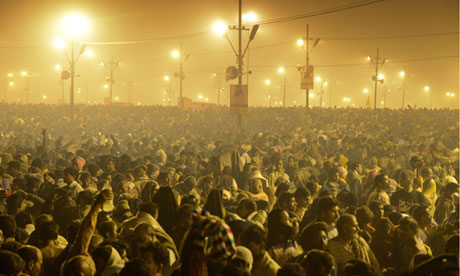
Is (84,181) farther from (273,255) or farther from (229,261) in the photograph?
(229,261)

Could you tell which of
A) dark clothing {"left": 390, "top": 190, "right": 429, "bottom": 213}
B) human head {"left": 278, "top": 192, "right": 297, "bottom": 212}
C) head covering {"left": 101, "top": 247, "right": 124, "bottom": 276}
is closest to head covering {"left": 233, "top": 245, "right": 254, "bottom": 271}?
head covering {"left": 101, "top": 247, "right": 124, "bottom": 276}

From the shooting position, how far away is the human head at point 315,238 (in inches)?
255

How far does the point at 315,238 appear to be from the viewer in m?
6.49

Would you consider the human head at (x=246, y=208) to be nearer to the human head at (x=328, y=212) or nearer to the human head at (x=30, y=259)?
the human head at (x=328, y=212)

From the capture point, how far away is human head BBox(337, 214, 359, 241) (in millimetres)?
6621

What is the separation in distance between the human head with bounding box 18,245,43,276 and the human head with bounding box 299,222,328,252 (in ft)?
9.54

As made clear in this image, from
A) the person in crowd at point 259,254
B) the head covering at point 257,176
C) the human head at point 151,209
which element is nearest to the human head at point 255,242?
the person in crowd at point 259,254

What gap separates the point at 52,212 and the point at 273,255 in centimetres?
387

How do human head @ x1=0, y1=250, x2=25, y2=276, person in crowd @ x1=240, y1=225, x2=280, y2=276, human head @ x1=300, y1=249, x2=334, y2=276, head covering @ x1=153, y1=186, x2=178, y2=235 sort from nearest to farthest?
human head @ x1=0, y1=250, x2=25, y2=276
human head @ x1=300, y1=249, x2=334, y2=276
person in crowd @ x1=240, y1=225, x2=280, y2=276
head covering @ x1=153, y1=186, x2=178, y2=235

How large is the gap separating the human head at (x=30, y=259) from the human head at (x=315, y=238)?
291 cm

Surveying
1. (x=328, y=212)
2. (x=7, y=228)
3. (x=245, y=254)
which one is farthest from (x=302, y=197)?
(x=7, y=228)

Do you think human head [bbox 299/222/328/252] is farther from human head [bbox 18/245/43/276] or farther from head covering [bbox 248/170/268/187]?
head covering [bbox 248/170/268/187]

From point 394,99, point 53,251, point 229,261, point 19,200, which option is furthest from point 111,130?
point 394,99

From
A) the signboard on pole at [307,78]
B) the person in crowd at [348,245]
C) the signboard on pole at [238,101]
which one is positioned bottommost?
the person in crowd at [348,245]
